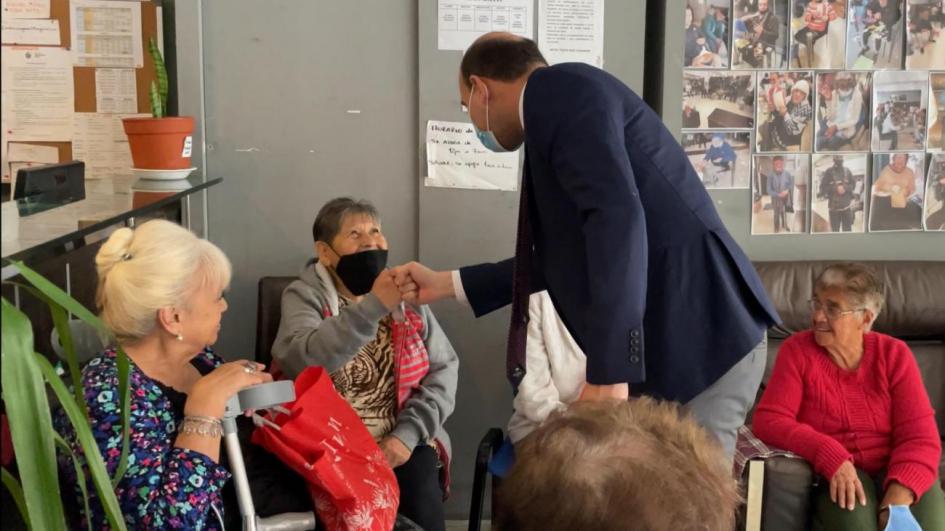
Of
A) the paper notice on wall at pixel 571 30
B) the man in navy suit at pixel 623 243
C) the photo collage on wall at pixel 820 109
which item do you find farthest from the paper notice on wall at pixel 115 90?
the photo collage on wall at pixel 820 109

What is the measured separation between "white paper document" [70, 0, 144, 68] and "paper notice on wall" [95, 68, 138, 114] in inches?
1.0

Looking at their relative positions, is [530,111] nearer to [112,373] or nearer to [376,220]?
[112,373]

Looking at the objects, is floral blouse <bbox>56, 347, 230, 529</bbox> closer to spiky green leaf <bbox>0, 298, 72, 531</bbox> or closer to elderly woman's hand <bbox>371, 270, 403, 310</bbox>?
spiky green leaf <bbox>0, 298, 72, 531</bbox>

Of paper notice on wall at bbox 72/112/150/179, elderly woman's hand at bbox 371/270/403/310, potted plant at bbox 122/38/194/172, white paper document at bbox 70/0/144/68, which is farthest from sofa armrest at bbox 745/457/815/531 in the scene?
white paper document at bbox 70/0/144/68

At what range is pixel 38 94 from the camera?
325cm

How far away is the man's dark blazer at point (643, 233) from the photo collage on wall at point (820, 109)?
1624 millimetres

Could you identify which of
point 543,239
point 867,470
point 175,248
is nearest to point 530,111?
point 543,239

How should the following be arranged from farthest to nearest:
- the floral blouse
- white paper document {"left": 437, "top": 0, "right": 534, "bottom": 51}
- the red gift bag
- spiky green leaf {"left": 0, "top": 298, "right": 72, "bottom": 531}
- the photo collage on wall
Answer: the photo collage on wall, white paper document {"left": 437, "top": 0, "right": 534, "bottom": 51}, the red gift bag, the floral blouse, spiky green leaf {"left": 0, "top": 298, "right": 72, "bottom": 531}

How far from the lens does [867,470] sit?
9.41 feet

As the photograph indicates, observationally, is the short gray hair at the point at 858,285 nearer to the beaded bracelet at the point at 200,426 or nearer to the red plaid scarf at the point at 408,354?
the red plaid scarf at the point at 408,354

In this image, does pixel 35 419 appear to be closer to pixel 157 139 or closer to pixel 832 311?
pixel 157 139

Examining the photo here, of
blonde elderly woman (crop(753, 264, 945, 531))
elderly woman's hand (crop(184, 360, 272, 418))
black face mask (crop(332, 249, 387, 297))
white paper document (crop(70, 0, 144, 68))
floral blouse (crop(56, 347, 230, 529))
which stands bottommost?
blonde elderly woman (crop(753, 264, 945, 531))

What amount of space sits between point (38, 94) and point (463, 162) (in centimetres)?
141

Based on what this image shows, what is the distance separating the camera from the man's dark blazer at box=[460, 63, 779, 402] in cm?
174
